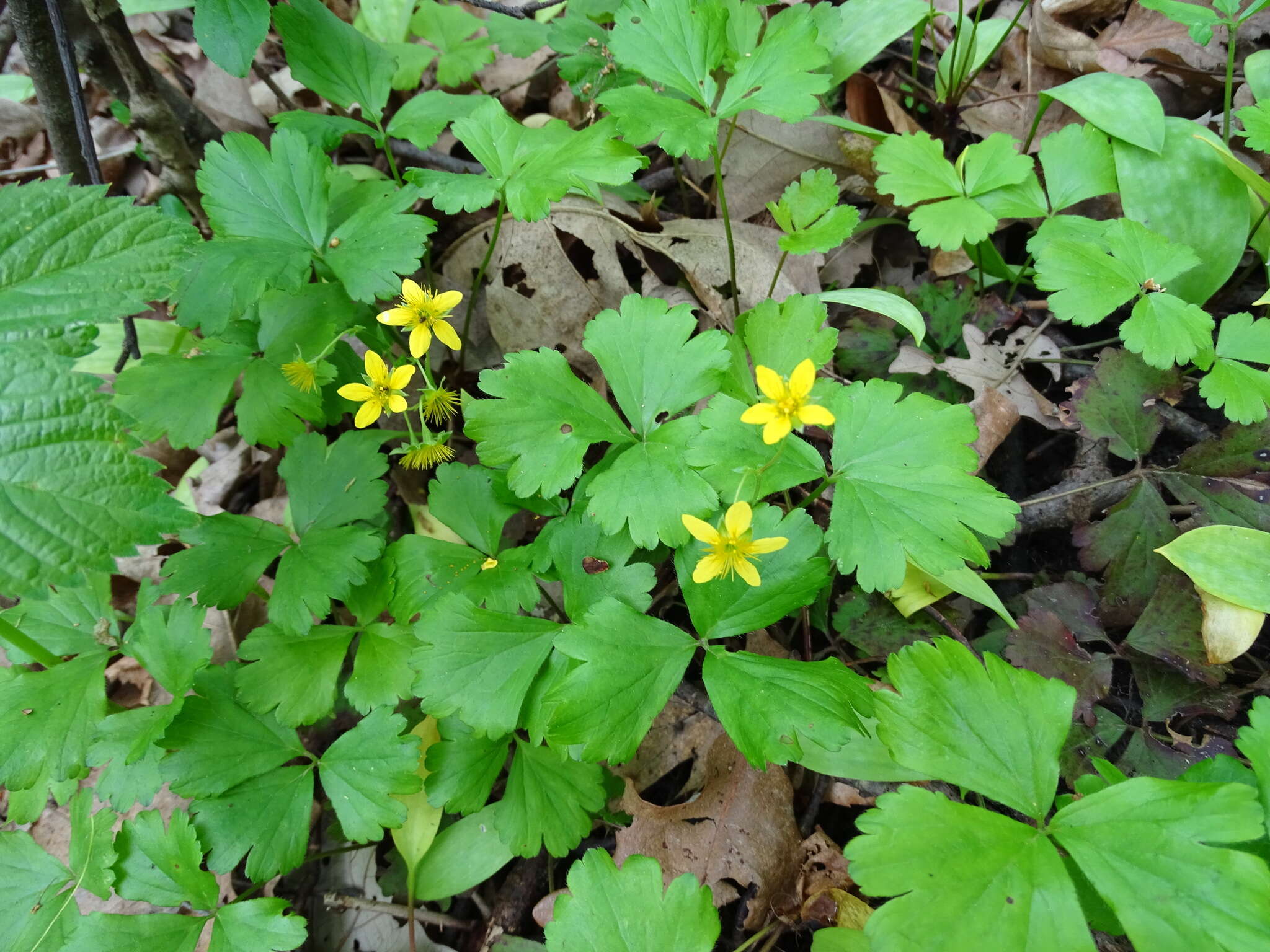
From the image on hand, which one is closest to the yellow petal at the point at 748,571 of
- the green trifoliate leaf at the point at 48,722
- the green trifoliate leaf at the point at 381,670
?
the green trifoliate leaf at the point at 381,670

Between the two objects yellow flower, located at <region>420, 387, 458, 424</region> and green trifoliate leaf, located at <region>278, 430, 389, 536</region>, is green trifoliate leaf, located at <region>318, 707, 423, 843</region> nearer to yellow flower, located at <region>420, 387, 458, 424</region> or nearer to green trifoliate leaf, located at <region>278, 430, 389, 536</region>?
green trifoliate leaf, located at <region>278, 430, 389, 536</region>

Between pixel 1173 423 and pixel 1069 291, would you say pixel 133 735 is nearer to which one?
pixel 1069 291

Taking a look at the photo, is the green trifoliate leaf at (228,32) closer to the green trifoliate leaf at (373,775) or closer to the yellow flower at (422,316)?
the yellow flower at (422,316)

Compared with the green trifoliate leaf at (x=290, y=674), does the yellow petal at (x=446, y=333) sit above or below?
above

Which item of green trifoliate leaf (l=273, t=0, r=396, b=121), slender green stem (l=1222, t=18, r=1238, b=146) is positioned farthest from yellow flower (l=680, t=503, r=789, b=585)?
slender green stem (l=1222, t=18, r=1238, b=146)

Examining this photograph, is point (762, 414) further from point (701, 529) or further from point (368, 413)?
point (368, 413)

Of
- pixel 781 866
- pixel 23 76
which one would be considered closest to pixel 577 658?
pixel 781 866
